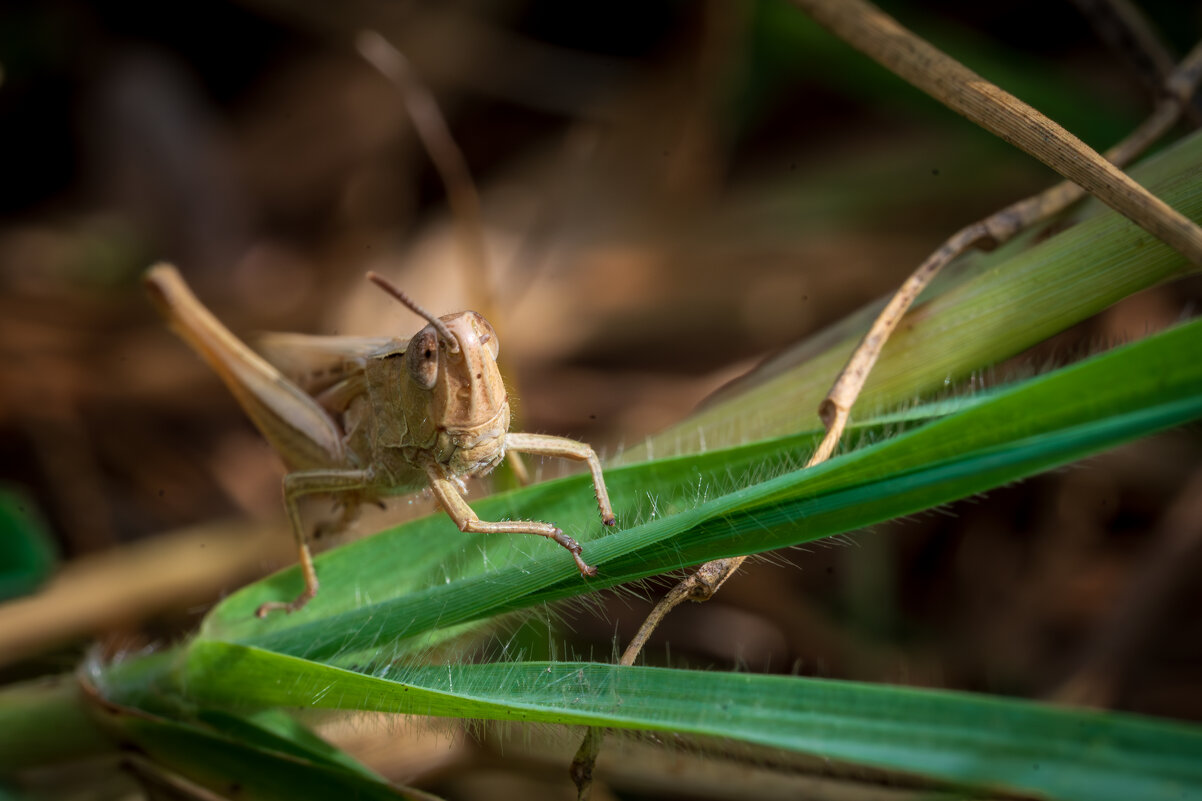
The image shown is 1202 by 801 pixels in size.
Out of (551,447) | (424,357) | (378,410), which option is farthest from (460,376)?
(378,410)

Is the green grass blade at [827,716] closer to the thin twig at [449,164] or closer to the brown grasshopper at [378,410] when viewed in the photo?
the brown grasshopper at [378,410]

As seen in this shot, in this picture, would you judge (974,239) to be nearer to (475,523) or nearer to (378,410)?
(475,523)

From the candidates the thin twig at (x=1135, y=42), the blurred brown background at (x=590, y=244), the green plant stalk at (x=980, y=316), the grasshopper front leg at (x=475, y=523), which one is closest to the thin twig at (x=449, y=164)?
the blurred brown background at (x=590, y=244)

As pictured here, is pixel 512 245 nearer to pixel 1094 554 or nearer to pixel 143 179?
pixel 143 179

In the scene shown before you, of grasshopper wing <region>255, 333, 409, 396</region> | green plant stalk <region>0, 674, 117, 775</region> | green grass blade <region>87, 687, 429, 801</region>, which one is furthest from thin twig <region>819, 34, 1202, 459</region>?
green plant stalk <region>0, 674, 117, 775</region>

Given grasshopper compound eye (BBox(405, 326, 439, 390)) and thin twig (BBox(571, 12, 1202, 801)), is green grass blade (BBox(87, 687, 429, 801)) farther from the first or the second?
grasshopper compound eye (BBox(405, 326, 439, 390))
